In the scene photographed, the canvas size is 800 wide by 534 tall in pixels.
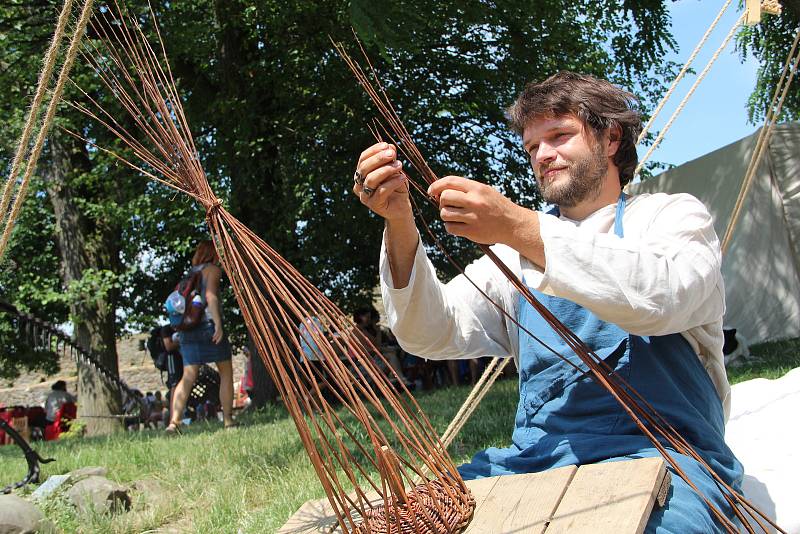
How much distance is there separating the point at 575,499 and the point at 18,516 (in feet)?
7.29

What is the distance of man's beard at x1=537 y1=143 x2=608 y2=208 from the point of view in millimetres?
1891

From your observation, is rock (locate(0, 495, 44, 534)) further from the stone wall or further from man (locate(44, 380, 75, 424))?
the stone wall

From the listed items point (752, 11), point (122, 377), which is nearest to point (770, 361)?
point (752, 11)

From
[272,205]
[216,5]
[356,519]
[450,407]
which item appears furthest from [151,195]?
[356,519]

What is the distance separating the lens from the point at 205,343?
5484mm

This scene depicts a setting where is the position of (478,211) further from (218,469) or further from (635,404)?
(218,469)

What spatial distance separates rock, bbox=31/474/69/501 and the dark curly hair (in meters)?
2.61

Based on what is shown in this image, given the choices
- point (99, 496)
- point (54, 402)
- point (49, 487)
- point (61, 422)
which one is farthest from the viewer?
point (54, 402)

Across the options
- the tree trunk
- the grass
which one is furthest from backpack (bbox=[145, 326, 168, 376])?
the grass

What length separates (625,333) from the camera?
1.72m

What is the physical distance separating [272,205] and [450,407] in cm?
362

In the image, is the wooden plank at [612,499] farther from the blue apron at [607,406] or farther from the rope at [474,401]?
the rope at [474,401]

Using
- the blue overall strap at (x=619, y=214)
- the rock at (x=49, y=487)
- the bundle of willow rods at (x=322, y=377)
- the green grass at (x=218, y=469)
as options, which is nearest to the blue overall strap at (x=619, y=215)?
the blue overall strap at (x=619, y=214)

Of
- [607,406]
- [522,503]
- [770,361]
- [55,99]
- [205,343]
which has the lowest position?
[770,361]
